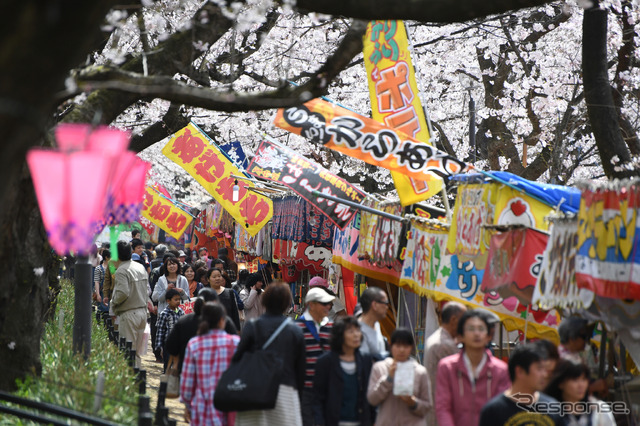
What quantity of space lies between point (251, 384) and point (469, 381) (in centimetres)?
167

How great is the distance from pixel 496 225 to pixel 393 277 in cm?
362

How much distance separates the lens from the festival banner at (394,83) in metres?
9.34

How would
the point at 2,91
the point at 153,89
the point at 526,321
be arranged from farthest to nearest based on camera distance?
1. the point at 526,321
2. the point at 153,89
3. the point at 2,91

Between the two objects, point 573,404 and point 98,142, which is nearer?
point 98,142

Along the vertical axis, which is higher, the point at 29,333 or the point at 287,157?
the point at 287,157

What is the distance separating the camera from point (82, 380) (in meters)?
Result: 8.07

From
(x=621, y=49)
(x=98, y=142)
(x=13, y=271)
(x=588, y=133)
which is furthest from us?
(x=588, y=133)

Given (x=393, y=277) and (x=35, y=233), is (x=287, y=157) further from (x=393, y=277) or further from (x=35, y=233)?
(x=35, y=233)

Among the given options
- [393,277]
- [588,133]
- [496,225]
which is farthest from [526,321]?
[588,133]

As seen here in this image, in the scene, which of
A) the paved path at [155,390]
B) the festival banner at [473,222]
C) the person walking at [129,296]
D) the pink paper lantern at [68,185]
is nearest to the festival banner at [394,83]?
the festival banner at [473,222]

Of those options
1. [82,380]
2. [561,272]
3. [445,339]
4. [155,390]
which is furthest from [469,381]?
[155,390]

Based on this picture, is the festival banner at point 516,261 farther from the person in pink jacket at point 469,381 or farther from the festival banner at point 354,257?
the festival banner at point 354,257

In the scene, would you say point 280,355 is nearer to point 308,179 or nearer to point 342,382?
point 342,382

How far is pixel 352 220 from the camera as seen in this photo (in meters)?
12.4
